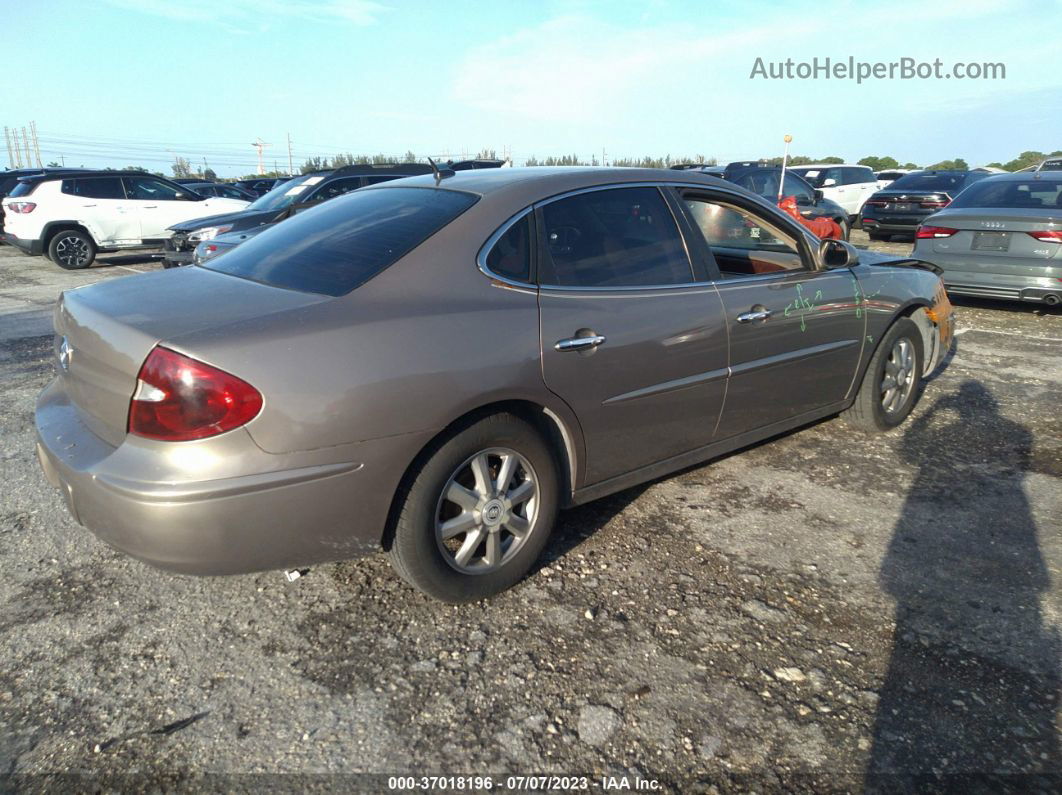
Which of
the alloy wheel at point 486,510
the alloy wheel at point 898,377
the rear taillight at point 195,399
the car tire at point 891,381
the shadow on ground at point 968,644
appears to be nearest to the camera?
the shadow on ground at point 968,644

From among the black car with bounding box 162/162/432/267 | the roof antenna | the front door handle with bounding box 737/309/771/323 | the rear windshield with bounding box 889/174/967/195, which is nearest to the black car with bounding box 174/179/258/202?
the black car with bounding box 162/162/432/267

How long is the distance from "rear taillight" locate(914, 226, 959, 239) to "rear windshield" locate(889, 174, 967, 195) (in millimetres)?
7221

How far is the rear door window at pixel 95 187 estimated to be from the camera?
13.5m

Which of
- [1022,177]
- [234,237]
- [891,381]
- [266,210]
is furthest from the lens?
[266,210]

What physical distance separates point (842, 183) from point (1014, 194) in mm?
11161

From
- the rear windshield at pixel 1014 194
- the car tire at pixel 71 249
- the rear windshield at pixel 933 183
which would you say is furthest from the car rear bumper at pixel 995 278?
the car tire at pixel 71 249

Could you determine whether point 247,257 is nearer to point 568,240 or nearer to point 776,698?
point 568,240

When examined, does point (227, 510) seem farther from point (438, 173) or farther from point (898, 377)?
point (898, 377)

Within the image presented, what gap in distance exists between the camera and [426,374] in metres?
2.59

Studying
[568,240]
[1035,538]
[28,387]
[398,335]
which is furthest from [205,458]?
[28,387]

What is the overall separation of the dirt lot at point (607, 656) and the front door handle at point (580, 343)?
0.91m

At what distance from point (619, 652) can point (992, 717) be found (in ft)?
3.72

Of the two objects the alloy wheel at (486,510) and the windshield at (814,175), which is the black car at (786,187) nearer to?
the windshield at (814,175)

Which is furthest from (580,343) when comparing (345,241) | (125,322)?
(125,322)
